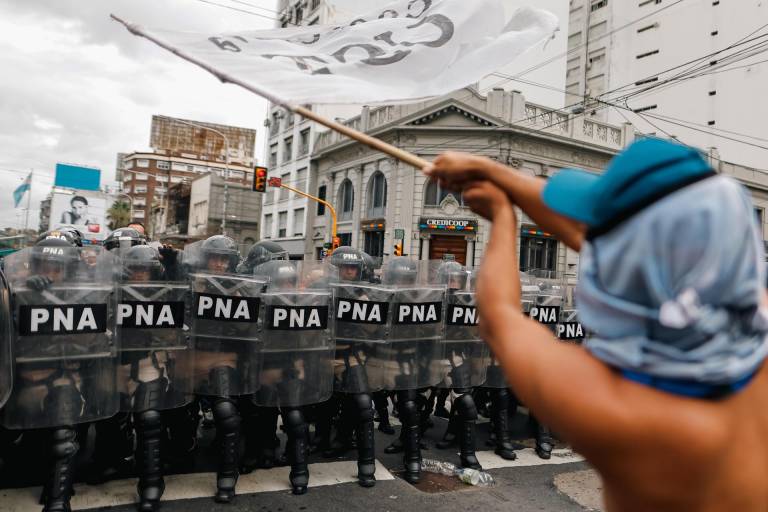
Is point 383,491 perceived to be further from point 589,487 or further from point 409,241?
point 409,241

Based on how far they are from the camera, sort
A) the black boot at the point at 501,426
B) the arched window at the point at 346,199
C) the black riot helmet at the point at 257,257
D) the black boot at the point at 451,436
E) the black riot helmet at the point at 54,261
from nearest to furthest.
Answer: the black riot helmet at the point at 54,261
the black boot at the point at 501,426
the black boot at the point at 451,436
the black riot helmet at the point at 257,257
the arched window at the point at 346,199

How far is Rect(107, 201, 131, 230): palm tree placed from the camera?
249ft

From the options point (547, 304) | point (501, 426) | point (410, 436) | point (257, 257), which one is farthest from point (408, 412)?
point (257, 257)

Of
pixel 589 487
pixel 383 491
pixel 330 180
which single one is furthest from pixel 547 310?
pixel 330 180

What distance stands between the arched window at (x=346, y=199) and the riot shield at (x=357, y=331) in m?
26.6

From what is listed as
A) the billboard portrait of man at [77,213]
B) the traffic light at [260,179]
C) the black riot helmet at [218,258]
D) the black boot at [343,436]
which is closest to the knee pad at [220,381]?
the black riot helmet at [218,258]

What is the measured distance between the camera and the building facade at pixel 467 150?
→ 26.0 metres

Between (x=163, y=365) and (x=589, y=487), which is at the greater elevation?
(x=163, y=365)

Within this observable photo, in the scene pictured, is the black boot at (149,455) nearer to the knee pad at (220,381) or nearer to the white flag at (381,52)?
the knee pad at (220,381)

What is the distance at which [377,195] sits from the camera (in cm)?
2956

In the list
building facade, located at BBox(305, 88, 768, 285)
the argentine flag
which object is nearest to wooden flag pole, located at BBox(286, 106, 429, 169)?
building facade, located at BBox(305, 88, 768, 285)

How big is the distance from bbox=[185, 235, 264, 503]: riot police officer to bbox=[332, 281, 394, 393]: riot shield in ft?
2.63

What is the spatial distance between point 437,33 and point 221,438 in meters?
3.40

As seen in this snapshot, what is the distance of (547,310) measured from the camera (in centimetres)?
628
